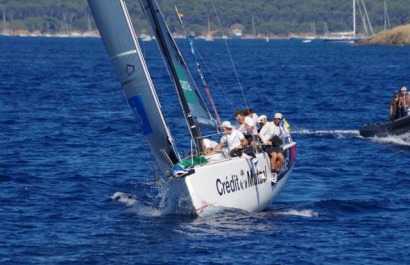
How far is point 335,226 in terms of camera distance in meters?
22.8

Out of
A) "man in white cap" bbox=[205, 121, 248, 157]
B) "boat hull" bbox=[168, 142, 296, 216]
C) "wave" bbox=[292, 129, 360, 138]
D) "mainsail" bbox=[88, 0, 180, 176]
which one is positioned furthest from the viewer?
"wave" bbox=[292, 129, 360, 138]

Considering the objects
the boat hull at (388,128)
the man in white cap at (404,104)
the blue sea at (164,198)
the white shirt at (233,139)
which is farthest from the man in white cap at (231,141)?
the man in white cap at (404,104)

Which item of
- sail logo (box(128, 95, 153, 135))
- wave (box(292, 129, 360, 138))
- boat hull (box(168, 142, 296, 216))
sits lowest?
wave (box(292, 129, 360, 138))

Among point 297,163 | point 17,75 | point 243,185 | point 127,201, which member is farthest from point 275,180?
point 17,75

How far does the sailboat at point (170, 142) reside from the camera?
2200 cm

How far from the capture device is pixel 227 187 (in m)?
22.5

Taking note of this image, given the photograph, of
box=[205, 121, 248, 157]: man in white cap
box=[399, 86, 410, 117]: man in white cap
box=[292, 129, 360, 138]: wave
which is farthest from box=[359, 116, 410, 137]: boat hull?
box=[205, 121, 248, 157]: man in white cap

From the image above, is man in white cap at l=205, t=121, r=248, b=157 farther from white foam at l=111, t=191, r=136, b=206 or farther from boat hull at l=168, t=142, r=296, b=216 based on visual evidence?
white foam at l=111, t=191, r=136, b=206

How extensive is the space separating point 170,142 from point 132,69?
165 cm

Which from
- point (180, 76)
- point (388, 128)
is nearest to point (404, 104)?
point (388, 128)

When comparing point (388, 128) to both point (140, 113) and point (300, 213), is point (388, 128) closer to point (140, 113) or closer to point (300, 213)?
point (300, 213)

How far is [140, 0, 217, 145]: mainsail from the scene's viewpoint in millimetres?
23656

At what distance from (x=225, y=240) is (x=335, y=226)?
9.41 feet

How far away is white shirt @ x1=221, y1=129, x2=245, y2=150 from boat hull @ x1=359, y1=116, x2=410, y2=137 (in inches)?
586
